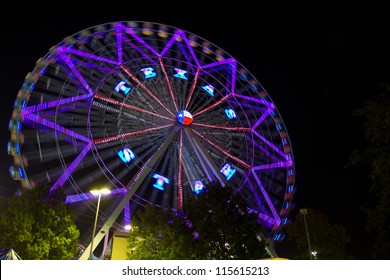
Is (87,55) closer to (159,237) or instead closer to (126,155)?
(126,155)

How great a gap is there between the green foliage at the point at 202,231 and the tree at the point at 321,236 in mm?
13735

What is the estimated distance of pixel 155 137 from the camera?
63.8 feet

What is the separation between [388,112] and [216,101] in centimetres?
1337

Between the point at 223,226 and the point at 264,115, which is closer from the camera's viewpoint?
the point at 223,226

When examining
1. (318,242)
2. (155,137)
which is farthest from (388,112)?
(318,242)

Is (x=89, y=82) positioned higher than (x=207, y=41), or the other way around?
(x=207, y=41)

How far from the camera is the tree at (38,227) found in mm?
15516

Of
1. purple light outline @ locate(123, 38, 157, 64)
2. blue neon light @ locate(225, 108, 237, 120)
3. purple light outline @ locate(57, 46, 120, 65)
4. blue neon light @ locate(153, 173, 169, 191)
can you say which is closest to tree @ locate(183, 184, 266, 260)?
blue neon light @ locate(153, 173, 169, 191)

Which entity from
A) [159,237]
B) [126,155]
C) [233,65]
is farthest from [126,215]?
[233,65]

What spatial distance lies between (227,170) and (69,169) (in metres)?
9.63

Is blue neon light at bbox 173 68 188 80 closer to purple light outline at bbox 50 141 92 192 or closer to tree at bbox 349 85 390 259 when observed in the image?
purple light outline at bbox 50 141 92 192

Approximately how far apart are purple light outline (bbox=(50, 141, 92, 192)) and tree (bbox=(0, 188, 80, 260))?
1.03 metres

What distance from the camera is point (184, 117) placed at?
19.7 meters
